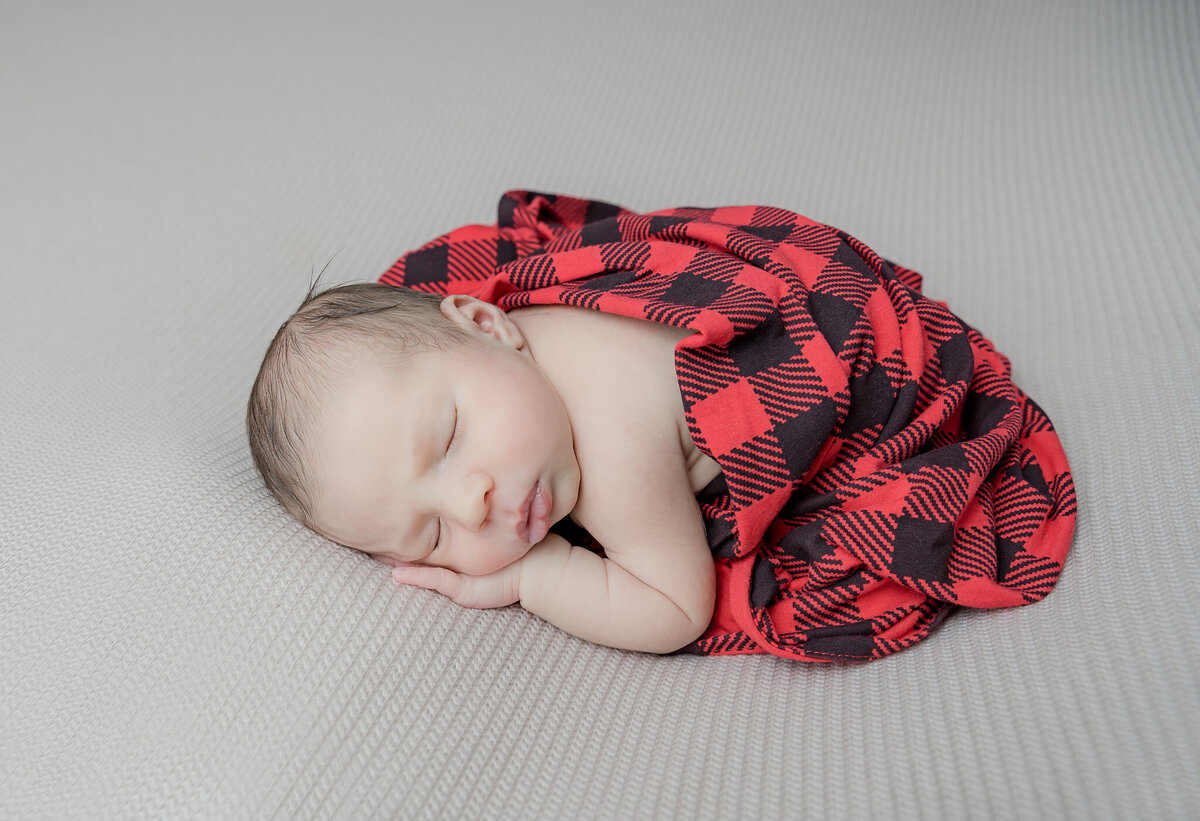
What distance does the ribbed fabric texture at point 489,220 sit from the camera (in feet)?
2.27

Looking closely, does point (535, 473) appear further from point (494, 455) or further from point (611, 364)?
point (611, 364)

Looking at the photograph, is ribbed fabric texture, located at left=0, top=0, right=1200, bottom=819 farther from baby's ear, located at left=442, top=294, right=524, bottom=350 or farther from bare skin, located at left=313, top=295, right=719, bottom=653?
baby's ear, located at left=442, top=294, right=524, bottom=350

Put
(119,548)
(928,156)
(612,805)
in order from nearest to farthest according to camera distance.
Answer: (612,805), (119,548), (928,156)

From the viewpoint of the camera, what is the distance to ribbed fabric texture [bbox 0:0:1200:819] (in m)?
0.69

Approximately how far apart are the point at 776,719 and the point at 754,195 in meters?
1.01

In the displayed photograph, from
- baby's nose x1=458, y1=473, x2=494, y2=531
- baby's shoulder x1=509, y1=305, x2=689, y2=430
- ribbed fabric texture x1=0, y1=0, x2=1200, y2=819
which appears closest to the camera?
ribbed fabric texture x1=0, y1=0, x2=1200, y2=819

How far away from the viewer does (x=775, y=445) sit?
89 centimetres

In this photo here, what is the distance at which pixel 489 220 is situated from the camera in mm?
1529

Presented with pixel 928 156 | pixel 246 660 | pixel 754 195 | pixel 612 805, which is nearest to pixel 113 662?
pixel 246 660

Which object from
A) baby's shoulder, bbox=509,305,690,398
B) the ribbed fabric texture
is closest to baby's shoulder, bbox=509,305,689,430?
baby's shoulder, bbox=509,305,690,398

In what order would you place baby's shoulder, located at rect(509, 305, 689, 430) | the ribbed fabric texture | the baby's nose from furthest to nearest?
1. baby's shoulder, located at rect(509, 305, 689, 430)
2. the baby's nose
3. the ribbed fabric texture

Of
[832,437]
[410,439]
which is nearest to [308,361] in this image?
[410,439]

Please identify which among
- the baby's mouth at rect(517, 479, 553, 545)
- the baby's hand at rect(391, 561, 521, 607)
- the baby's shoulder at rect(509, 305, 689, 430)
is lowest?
the baby's hand at rect(391, 561, 521, 607)

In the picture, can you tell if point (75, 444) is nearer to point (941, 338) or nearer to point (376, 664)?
point (376, 664)
